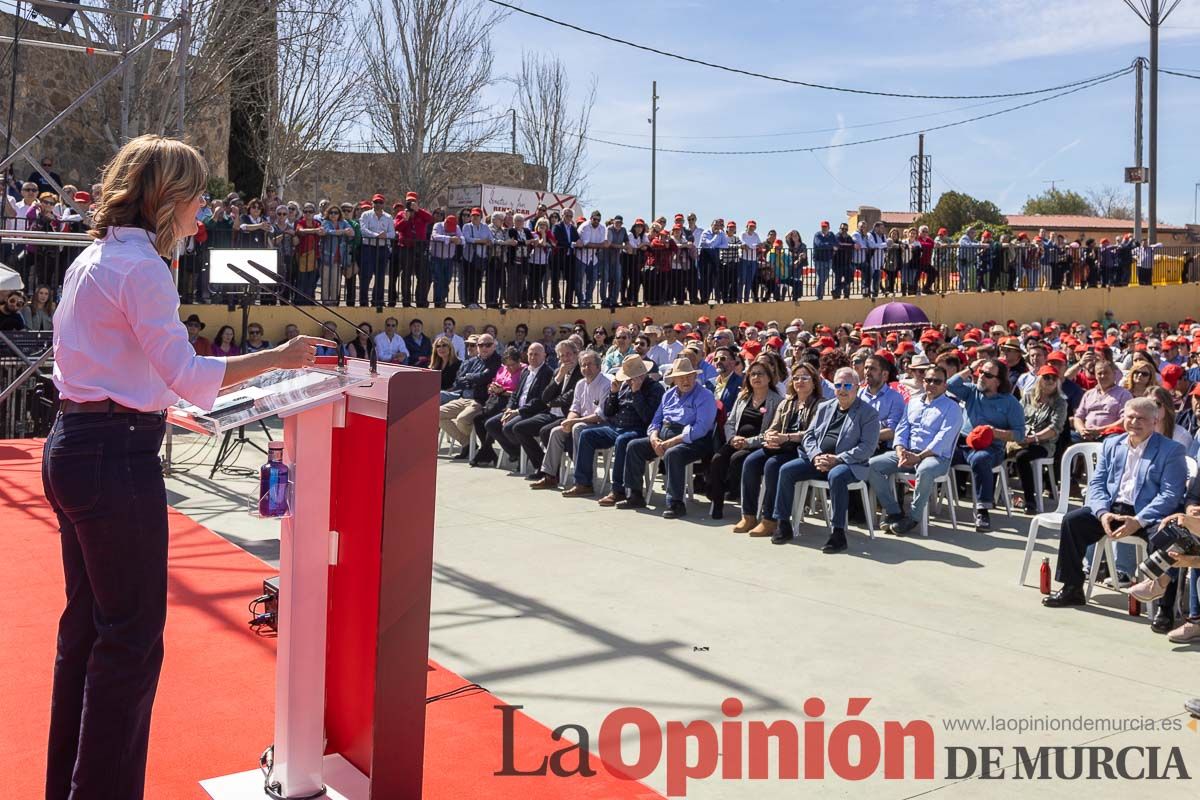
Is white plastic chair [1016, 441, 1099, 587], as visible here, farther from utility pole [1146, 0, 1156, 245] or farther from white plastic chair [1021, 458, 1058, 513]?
utility pole [1146, 0, 1156, 245]

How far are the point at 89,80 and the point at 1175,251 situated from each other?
82.6ft

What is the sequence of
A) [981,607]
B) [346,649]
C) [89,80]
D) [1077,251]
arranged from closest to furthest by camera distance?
[346,649]
[981,607]
[89,80]
[1077,251]

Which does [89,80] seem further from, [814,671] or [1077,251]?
[1077,251]

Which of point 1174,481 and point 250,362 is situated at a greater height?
point 250,362

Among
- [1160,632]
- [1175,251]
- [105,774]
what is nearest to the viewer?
[105,774]

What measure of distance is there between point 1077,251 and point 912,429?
64.9 feet

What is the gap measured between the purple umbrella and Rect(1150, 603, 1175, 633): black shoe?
9691 mm

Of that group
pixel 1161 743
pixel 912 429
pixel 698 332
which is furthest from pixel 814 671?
pixel 698 332

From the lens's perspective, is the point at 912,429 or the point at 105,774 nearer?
the point at 105,774

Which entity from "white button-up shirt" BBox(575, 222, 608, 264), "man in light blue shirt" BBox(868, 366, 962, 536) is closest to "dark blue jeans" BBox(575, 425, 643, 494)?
"man in light blue shirt" BBox(868, 366, 962, 536)

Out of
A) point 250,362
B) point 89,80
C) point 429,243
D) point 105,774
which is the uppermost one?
point 89,80

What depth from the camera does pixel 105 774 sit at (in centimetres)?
268

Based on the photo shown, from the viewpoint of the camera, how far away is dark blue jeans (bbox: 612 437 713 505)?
9023 millimetres

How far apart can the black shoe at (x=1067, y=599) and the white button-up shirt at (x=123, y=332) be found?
514 centimetres
